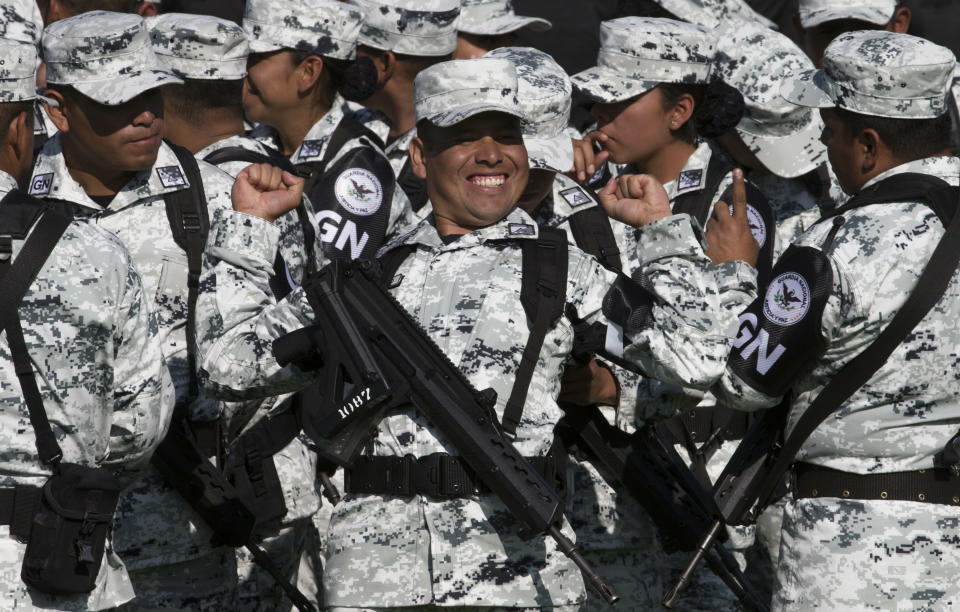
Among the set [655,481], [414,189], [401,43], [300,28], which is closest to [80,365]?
[655,481]

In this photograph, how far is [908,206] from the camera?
388cm

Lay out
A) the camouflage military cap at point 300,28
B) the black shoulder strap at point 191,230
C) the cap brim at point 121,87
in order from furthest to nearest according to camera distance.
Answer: the camouflage military cap at point 300,28 < the black shoulder strap at point 191,230 < the cap brim at point 121,87

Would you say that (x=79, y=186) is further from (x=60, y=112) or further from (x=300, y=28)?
(x=300, y=28)

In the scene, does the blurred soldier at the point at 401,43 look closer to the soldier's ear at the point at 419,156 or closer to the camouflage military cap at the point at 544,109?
the camouflage military cap at the point at 544,109

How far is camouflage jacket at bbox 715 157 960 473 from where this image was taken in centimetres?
381

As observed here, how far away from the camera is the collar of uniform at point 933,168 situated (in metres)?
4.00

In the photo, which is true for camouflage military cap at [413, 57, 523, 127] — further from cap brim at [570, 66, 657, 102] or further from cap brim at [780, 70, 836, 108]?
cap brim at [570, 66, 657, 102]

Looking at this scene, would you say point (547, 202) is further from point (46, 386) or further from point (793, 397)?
point (46, 386)

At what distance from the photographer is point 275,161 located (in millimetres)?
5309

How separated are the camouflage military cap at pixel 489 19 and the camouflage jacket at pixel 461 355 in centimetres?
319

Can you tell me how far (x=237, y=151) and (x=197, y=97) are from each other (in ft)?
1.55

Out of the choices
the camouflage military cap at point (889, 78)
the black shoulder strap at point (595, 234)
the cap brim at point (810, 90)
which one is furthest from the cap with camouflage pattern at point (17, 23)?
the camouflage military cap at point (889, 78)

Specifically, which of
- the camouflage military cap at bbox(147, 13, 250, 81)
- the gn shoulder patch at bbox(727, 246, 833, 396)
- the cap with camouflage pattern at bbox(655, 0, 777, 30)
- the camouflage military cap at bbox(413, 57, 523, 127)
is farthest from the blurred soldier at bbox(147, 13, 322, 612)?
the cap with camouflage pattern at bbox(655, 0, 777, 30)

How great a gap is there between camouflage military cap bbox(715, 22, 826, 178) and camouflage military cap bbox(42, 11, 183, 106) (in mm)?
2827
